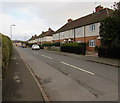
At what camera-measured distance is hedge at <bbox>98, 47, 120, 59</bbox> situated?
14.1m

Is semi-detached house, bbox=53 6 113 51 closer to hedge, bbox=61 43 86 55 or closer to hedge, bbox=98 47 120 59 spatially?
hedge, bbox=61 43 86 55

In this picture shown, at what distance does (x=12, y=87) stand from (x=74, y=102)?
2.81 meters

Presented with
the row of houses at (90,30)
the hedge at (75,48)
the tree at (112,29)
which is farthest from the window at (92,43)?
the tree at (112,29)

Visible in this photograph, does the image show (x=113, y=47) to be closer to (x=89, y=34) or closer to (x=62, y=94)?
(x=62, y=94)

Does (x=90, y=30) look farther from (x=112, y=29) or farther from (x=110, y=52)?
(x=112, y=29)

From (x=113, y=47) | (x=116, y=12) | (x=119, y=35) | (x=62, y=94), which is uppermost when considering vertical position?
(x=116, y=12)

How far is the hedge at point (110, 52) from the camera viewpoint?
46.3ft

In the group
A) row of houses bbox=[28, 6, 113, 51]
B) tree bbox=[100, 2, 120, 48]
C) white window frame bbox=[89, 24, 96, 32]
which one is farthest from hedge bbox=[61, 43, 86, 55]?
tree bbox=[100, 2, 120, 48]

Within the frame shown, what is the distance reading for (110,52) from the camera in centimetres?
1498

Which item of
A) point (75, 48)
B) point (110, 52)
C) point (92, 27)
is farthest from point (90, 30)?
point (110, 52)

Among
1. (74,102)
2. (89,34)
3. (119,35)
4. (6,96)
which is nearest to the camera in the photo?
(74,102)

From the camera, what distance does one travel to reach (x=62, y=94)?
16.0 ft

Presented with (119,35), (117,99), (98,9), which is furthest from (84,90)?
(98,9)

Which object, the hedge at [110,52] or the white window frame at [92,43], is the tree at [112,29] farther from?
the white window frame at [92,43]
